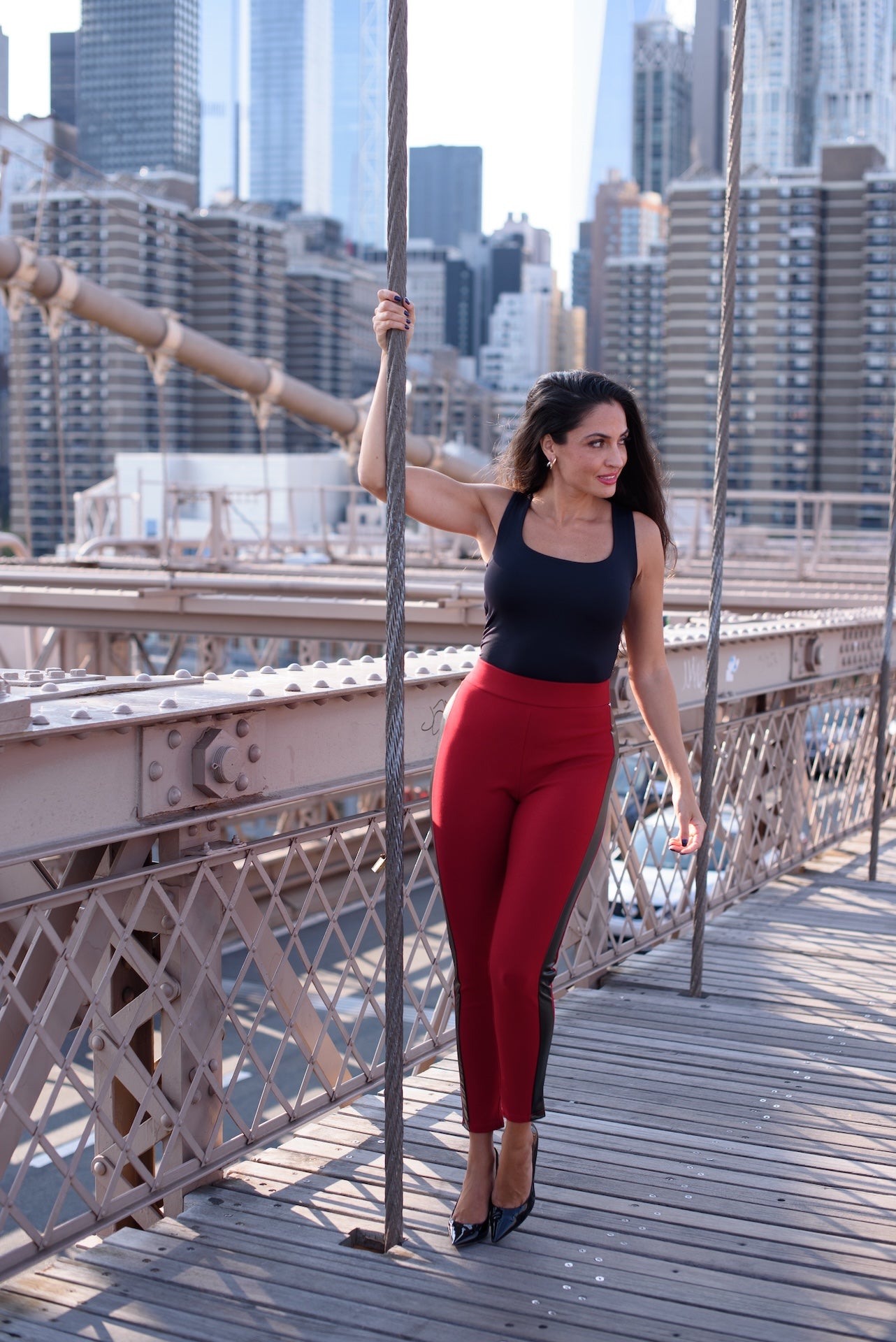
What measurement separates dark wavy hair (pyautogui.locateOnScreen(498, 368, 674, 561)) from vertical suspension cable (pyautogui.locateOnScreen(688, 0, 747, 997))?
3.29 feet

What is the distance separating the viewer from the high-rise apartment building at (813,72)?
143 m

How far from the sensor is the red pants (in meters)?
2.26

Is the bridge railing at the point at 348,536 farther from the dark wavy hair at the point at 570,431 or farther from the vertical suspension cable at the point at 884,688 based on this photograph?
the dark wavy hair at the point at 570,431

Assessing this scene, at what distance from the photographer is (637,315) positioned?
132 m

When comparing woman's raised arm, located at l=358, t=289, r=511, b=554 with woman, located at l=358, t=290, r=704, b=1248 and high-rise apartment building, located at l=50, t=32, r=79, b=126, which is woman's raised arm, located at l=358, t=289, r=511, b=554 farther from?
high-rise apartment building, located at l=50, t=32, r=79, b=126

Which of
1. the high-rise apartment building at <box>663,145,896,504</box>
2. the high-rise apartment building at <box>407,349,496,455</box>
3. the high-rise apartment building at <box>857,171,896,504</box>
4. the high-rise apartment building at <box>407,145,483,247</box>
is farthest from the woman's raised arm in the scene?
the high-rise apartment building at <box>407,145,483,247</box>

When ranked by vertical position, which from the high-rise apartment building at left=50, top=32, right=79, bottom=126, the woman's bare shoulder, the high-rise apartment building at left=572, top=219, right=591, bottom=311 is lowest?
the woman's bare shoulder

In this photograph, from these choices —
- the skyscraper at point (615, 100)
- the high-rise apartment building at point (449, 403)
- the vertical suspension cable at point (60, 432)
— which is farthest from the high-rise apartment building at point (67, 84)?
the skyscraper at point (615, 100)

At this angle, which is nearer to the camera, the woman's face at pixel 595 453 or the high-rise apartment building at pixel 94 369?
the woman's face at pixel 595 453

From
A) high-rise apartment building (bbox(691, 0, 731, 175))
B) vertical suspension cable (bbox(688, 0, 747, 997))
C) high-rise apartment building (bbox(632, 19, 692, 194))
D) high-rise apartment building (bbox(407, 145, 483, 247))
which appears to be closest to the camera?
vertical suspension cable (bbox(688, 0, 747, 997))

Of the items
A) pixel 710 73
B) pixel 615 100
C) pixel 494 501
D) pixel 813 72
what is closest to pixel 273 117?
pixel 615 100

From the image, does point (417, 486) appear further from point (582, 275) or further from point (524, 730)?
point (582, 275)

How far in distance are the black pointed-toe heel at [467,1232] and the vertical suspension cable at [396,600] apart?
0.09 metres

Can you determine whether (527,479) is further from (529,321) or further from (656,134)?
(656,134)
